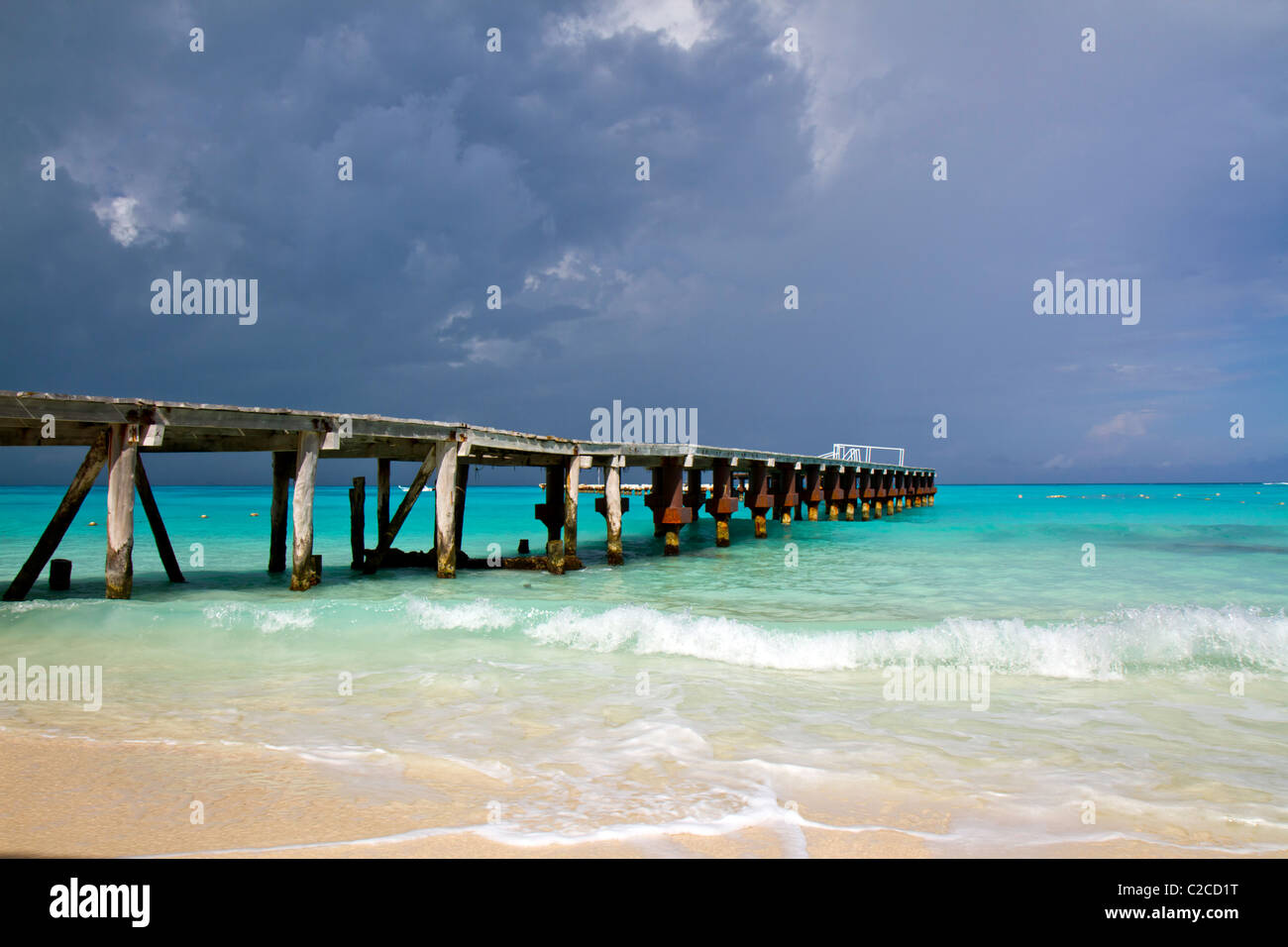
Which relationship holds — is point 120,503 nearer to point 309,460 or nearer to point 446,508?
point 309,460

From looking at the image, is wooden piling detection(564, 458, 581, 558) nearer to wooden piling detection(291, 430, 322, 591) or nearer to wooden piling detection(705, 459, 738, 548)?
wooden piling detection(291, 430, 322, 591)

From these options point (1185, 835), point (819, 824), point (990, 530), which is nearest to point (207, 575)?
point (819, 824)

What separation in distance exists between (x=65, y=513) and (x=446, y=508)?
527cm

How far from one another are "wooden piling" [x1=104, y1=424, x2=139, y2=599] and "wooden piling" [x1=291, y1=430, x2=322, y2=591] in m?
2.04

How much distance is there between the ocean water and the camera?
3.93m

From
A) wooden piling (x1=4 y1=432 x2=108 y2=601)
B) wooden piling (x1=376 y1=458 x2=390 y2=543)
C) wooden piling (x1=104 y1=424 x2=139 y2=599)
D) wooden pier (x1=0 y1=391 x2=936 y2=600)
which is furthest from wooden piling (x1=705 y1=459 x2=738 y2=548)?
wooden piling (x1=4 y1=432 x2=108 y2=601)

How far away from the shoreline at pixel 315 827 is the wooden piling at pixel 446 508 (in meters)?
8.27

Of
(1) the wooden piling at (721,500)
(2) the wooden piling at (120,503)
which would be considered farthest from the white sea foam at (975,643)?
(1) the wooden piling at (721,500)

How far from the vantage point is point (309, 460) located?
35.9ft

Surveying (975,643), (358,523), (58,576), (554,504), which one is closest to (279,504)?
(358,523)

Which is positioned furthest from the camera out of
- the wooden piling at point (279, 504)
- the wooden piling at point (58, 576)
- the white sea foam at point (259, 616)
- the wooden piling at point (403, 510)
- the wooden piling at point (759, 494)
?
the wooden piling at point (759, 494)

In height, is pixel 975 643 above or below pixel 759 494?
below

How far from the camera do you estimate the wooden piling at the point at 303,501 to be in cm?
1077

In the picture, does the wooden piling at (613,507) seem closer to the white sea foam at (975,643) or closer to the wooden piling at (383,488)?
the wooden piling at (383,488)
